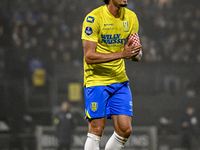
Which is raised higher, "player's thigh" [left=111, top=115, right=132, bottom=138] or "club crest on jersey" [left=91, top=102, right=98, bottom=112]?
"club crest on jersey" [left=91, top=102, right=98, bottom=112]

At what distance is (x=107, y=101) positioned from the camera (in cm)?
415

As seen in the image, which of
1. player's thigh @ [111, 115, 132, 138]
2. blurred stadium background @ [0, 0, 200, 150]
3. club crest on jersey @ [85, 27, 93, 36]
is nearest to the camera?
club crest on jersey @ [85, 27, 93, 36]

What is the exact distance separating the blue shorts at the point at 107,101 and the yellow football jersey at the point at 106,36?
0.24 ft

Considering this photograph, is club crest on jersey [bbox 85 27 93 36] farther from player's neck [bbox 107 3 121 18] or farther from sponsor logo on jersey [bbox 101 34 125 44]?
player's neck [bbox 107 3 121 18]

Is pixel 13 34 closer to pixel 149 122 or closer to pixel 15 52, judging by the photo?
pixel 15 52

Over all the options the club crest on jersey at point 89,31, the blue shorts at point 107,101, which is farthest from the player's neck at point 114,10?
the blue shorts at point 107,101

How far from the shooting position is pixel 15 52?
1106 centimetres

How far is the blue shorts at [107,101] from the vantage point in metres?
4.04

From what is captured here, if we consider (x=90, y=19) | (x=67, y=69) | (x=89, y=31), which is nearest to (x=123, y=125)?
(x=89, y=31)

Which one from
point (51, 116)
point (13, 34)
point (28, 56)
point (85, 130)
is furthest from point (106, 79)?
point (13, 34)

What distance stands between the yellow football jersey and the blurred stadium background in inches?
224

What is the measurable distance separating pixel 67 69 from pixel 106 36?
632 cm

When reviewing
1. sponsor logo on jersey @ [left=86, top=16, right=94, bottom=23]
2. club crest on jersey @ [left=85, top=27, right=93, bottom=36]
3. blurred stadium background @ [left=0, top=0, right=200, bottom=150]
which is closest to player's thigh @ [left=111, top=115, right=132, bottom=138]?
club crest on jersey @ [left=85, top=27, right=93, bottom=36]

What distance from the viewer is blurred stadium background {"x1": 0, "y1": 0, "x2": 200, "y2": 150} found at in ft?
33.7
